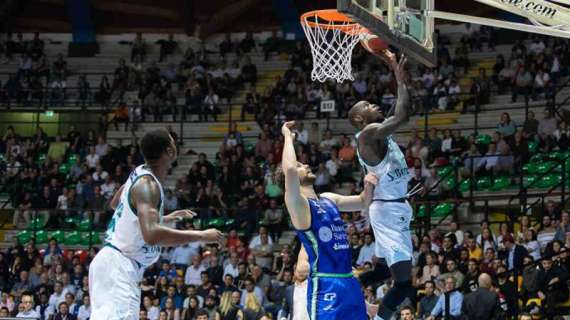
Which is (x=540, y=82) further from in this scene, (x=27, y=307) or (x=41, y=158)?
(x=27, y=307)

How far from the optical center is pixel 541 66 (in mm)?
23812

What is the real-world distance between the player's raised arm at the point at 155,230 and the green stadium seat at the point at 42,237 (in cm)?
1633

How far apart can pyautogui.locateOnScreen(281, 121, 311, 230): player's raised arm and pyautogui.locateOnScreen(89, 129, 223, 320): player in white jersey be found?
1075 mm

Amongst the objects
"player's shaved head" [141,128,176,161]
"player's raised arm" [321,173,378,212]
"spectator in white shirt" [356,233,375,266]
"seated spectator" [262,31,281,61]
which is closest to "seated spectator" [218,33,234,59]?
"seated spectator" [262,31,281,61]

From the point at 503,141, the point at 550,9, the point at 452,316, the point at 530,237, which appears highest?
the point at 550,9

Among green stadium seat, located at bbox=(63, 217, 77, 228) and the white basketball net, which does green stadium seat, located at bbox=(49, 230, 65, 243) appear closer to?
green stadium seat, located at bbox=(63, 217, 77, 228)

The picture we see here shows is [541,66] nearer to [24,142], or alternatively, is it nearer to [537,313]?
[537,313]

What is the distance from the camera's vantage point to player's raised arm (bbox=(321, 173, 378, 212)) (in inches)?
353

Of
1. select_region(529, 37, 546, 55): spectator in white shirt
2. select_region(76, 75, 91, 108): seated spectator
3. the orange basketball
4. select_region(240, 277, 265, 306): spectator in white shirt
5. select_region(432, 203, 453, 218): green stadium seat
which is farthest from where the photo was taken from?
select_region(76, 75, 91, 108): seated spectator

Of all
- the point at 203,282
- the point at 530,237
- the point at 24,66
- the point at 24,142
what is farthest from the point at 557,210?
the point at 24,66

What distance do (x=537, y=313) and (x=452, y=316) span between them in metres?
1.20

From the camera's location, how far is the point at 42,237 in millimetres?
22938

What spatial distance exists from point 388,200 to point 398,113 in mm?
905

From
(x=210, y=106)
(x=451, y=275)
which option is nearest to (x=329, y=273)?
(x=451, y=275)
